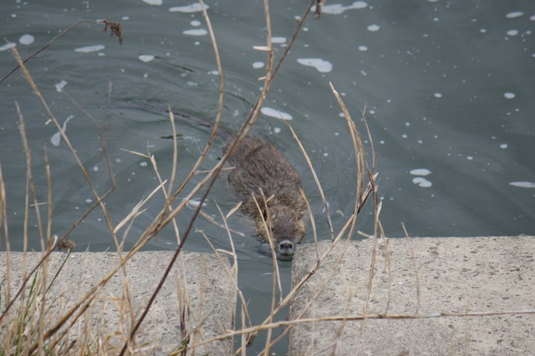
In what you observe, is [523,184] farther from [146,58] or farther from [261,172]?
[146,58]

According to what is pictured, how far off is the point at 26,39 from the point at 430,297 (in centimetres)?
557

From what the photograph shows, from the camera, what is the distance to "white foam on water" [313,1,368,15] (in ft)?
27.2

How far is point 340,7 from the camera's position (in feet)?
27.5

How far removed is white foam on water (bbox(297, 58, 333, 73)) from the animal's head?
1954 millimetres

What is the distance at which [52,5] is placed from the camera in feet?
27.5

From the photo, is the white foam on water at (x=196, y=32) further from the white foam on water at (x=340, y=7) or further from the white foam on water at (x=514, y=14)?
the white foam on water at (x=514, y=14)

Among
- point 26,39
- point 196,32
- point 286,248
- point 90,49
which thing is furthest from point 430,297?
point 26,39

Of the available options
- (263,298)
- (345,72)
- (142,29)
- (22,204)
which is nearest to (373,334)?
(263,298)

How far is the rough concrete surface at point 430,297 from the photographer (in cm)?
345

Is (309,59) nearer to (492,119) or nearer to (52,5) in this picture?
(492,119)

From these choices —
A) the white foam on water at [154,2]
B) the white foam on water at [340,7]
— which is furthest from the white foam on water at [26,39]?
the white foam on water at [340,7]

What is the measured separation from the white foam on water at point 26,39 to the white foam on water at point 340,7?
3030mm

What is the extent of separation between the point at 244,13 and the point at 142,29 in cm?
109

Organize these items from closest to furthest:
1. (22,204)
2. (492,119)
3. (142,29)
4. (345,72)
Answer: (22,204), (492,119), (345,72), (142,29)
